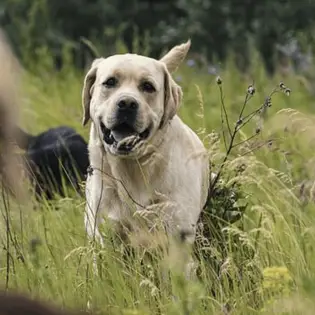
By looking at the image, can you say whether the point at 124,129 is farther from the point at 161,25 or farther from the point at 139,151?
the point at 161,25

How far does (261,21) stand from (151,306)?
28.2 ft

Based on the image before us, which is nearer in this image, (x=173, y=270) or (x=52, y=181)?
(x=173, y=270)

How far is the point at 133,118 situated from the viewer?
17.3 feet

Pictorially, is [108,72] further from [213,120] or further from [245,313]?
[213,120]

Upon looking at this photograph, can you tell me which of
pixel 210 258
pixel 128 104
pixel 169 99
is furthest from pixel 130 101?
pixel 210 258

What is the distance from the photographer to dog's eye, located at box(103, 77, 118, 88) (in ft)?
17.7

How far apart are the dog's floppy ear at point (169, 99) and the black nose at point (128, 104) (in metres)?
0.18

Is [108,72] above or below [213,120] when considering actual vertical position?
above

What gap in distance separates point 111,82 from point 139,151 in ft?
1.05

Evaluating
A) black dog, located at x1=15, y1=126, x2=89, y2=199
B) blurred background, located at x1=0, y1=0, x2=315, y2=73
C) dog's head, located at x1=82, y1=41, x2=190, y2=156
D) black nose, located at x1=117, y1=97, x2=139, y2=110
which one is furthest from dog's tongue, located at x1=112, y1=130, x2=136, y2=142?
blurred background, located at x1=0, y1=0, x2=315, y2=73

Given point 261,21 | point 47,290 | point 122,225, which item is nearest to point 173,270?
point 47,290

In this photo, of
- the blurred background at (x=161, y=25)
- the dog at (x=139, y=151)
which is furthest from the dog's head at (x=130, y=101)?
the blurred background at (x=161, y=25)

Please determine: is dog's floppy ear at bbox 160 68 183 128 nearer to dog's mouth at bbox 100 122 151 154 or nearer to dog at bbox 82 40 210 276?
dog at bbox 82 40 210 276

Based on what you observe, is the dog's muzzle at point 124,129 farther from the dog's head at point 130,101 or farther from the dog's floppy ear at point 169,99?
the dog's floppy ear at point 169,99
